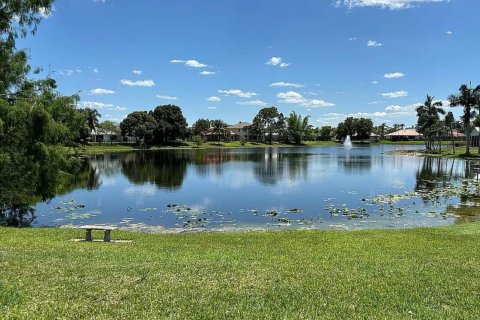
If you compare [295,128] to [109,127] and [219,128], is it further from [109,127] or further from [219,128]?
[109,127]

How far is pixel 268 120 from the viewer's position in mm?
166125

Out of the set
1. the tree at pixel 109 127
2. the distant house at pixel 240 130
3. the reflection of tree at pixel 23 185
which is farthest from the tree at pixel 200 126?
the reflection of tree at pixel 23 185

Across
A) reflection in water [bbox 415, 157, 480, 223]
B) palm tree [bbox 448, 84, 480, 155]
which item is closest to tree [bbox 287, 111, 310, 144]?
palm tree [bbox 448, 84, 480, 155]

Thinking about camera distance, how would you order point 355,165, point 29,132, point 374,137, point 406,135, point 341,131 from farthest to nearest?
1. point 374,137
2. point 406,135
3. point 341,131
4. point 355,165
5. point 29,132

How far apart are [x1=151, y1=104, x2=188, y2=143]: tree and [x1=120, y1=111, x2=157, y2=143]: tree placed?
8.09ft

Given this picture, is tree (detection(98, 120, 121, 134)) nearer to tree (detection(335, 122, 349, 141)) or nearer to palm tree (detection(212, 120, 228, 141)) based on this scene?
palm tree (detection(212, 120, 228, 141))

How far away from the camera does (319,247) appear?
13.9 metres

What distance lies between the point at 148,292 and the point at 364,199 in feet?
81.6

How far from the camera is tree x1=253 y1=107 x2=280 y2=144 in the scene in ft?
539

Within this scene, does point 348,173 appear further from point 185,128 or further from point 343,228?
point 185,128

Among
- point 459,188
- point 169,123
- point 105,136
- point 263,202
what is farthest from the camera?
point 105,136

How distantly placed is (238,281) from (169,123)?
405ft

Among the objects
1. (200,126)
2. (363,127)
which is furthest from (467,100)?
(200,126)

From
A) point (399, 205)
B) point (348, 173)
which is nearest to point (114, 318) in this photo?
point (399, 205)
